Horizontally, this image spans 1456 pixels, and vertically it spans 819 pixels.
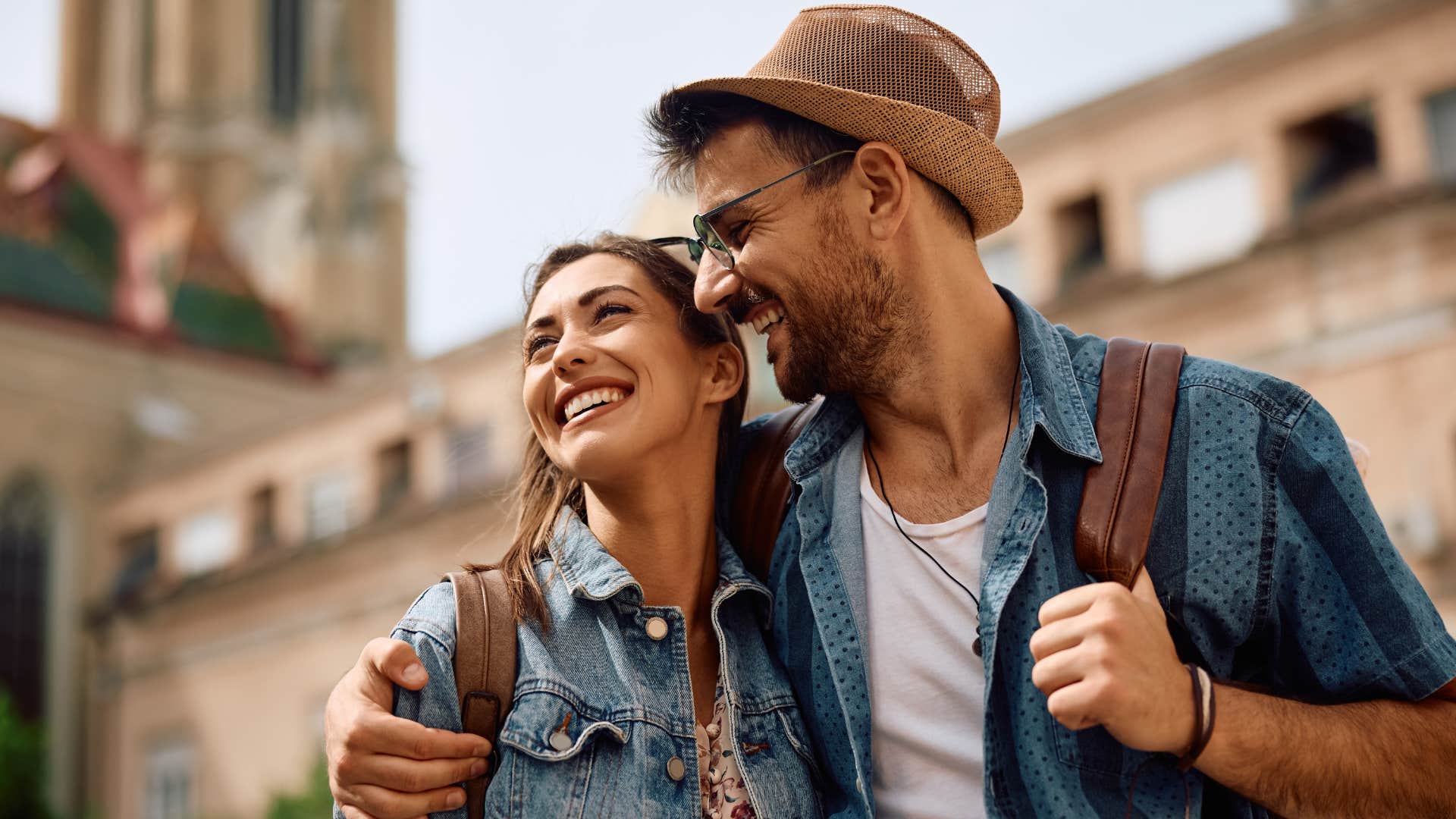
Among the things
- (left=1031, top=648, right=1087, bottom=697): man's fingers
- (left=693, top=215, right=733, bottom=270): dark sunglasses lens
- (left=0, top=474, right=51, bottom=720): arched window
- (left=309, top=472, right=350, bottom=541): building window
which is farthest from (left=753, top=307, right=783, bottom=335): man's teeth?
(left=0, top=474, right=51, bottom=720): arched window

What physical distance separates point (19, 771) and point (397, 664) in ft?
92.0

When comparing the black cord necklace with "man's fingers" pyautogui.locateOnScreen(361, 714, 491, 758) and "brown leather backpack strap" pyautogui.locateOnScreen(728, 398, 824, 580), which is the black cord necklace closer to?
"brown leather backpack strap" pyautogui.locateOnScreen(728, 398, 824, 580)

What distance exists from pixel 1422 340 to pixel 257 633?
20553mm

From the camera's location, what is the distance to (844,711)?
3.34 meters

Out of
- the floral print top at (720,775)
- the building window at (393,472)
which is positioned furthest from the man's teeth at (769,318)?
the building window at (393,472)

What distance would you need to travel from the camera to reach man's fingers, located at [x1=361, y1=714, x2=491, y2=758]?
3.03 m

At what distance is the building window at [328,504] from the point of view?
29.0 meters

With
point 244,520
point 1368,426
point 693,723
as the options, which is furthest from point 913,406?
point 244,520

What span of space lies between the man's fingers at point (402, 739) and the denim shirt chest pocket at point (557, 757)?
0.57ft

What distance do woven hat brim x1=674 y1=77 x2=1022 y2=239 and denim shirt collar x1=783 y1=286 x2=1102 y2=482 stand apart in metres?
0.27

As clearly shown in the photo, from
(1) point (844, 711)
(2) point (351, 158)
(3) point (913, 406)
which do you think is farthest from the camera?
(2) point (351, 158)

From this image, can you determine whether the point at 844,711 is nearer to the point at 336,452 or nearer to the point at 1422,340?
the point at 1422,340

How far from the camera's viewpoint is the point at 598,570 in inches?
141

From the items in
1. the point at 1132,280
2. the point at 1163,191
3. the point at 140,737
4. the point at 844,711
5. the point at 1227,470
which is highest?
the point at 1163,191
